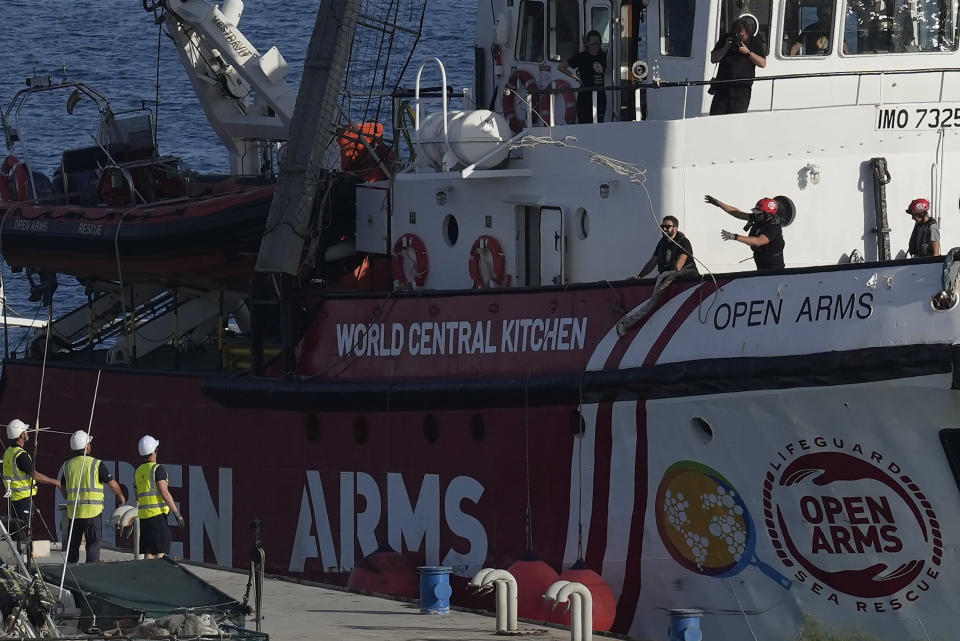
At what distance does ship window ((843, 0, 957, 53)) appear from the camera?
12.2 meters

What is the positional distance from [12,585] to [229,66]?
28.6ft

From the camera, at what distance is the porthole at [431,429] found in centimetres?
1208

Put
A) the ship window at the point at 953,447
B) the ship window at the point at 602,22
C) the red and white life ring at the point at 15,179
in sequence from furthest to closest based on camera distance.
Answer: the red and white life ring at the point at 15,179 → the ship window at the point at 602,22 → the ship window at the point at 953,447

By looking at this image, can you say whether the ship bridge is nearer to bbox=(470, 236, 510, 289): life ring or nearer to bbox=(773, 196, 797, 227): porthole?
bbox=(773, 196, 797, 227): porthole

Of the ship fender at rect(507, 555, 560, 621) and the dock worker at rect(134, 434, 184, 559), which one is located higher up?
the dock worker at rect(134, 434, 184, 559)

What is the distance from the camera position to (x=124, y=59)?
39531 millimetres

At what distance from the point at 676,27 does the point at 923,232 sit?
2169mm

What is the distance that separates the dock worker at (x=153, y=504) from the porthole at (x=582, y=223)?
9.67 ft

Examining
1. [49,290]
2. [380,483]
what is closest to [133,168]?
[49,290]

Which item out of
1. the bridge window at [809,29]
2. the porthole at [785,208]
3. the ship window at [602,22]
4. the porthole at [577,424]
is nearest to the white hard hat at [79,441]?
the porthole at [577,424]

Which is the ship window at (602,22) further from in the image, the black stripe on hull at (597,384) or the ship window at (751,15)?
the black stripe on hull at (597,384)

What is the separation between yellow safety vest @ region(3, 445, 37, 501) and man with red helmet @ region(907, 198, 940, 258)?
5799mm

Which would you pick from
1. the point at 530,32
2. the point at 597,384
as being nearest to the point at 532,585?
the point at 597,384

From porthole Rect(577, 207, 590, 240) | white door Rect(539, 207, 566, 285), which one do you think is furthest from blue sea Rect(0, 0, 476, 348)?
porthole Rect(577, 207, 590, 240)
